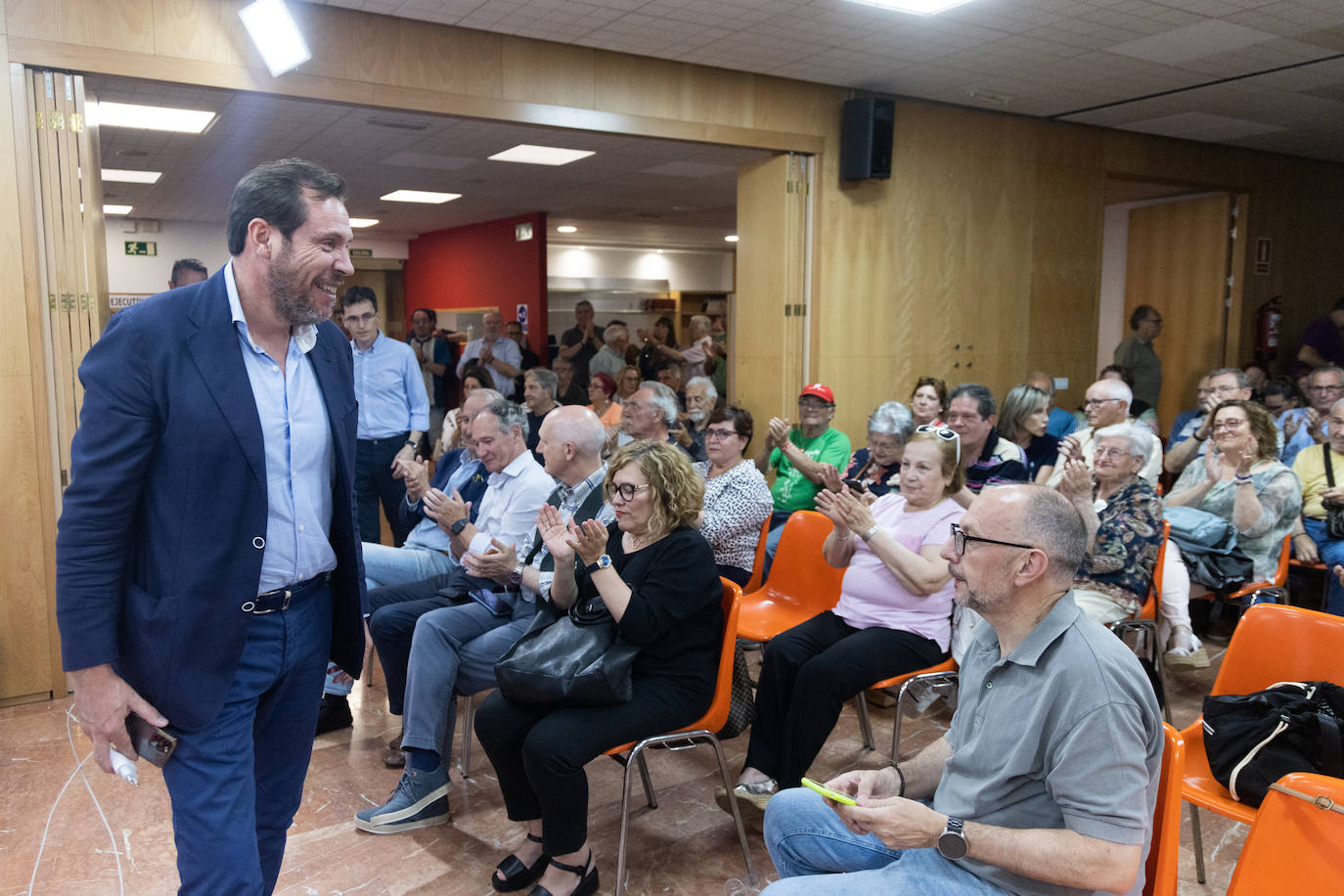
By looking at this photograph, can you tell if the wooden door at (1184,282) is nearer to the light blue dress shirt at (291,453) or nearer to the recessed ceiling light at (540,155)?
the recessed ceiling light at (540,155)

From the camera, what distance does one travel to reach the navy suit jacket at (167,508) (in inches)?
60.0

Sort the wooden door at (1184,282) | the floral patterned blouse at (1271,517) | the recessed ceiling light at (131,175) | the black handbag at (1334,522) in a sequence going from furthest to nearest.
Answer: the wooden door at (1184,282), the recessed ceiling light at (131,175), the black handbag at (1334,522), the floral patterned blouse at (1271,517)

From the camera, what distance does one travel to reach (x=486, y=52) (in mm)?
5066

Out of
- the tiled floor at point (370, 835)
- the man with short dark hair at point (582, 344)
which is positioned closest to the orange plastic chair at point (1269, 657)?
the tiled floor at point (370, 835)

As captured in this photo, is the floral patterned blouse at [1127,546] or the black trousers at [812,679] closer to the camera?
the black trousers at [812,679]

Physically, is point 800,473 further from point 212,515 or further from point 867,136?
point 212,515

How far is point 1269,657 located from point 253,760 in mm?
2383

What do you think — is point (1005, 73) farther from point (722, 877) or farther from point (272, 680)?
point (272, 680)

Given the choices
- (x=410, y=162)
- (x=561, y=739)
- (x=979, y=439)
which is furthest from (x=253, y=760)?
(x=410, y=162)

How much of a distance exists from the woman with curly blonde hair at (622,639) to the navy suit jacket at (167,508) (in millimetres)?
989

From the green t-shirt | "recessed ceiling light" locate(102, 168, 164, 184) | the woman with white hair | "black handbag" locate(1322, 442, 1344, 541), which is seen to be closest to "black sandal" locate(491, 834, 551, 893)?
the woman with white hair

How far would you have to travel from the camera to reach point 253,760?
1.79 meters

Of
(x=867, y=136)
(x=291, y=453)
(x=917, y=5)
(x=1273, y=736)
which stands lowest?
(x=1273, y=736)

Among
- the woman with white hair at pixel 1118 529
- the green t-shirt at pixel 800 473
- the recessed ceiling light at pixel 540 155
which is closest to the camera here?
the woman with white hair at pixel 1118 529
